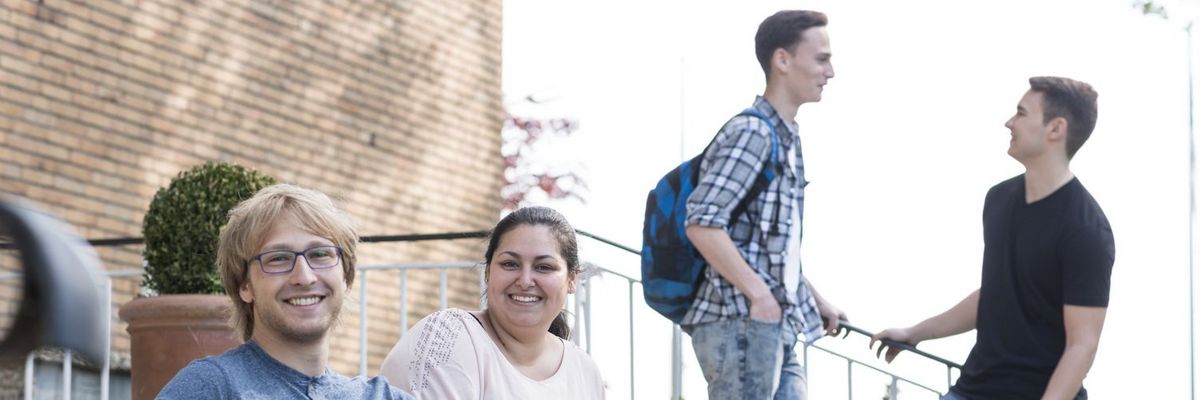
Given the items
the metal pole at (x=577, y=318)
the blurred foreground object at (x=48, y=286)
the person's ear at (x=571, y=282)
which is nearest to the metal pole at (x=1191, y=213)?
the metal pole at (x=577, y=318)

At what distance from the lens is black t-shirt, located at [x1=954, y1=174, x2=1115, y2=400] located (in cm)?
375

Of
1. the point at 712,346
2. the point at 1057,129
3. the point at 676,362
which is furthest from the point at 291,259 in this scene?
the point at 676,362

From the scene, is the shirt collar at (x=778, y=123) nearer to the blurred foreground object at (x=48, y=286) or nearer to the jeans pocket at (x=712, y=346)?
the jeans pocket at (x=712, y=346)

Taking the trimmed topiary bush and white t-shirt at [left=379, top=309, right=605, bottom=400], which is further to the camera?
the trimmed topiary bush

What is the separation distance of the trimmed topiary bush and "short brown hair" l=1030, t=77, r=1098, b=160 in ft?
10.00

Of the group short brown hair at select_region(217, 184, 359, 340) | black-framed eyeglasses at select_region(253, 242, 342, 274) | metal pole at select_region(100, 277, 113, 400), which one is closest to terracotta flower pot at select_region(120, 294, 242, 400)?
metal pole at select_region(100, 277, 113, 400)

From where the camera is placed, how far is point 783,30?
4121 mm

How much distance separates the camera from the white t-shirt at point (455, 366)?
3348 mm

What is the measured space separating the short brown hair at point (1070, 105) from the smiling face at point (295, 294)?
1.91m

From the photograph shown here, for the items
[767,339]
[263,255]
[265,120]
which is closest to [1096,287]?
[767,339]

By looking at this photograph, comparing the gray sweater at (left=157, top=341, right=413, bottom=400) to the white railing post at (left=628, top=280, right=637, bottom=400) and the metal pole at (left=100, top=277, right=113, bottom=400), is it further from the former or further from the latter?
the white railing post at (left=628, top=280, right=637, bottom=400)

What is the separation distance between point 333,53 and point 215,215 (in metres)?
3.38

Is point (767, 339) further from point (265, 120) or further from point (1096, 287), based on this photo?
point (265, 120)

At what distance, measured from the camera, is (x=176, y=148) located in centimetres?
802
